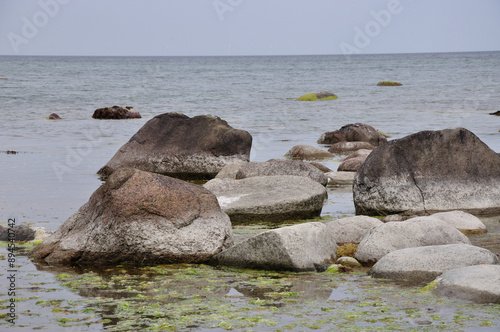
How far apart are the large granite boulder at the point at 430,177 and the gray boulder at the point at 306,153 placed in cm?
747

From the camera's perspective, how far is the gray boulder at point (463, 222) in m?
9.88

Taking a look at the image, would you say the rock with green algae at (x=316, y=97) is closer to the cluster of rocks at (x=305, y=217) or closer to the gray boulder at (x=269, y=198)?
the cluster of rocks at (x=305, y=217)

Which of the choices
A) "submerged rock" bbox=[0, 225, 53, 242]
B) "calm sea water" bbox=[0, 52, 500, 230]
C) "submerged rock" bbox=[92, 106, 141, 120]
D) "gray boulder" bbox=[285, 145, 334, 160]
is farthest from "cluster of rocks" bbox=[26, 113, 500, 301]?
"submerged rock" bbox=[92, 106, 141, 120]

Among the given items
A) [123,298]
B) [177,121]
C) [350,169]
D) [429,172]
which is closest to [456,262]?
[123,298]

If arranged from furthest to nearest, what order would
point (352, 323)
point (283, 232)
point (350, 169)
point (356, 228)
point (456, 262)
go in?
point (350, 169), point (356, 228), point (283, 232), point (456, 262), point (352, 323)

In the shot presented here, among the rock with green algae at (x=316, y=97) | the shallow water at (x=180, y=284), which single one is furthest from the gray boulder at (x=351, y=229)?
the rock with green algae at (x=316, y=97)

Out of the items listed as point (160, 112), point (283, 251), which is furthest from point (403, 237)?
point (160, 112)

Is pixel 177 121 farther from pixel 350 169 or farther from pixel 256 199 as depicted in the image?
pixel 256 199

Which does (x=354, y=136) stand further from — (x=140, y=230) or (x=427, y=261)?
(x=427, y=261)

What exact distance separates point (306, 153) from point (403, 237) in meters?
11.1

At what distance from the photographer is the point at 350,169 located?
16266mm

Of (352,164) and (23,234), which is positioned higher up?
(352,164)

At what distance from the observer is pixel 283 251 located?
791 centimetres

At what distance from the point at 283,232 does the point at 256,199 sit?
3.26 m
